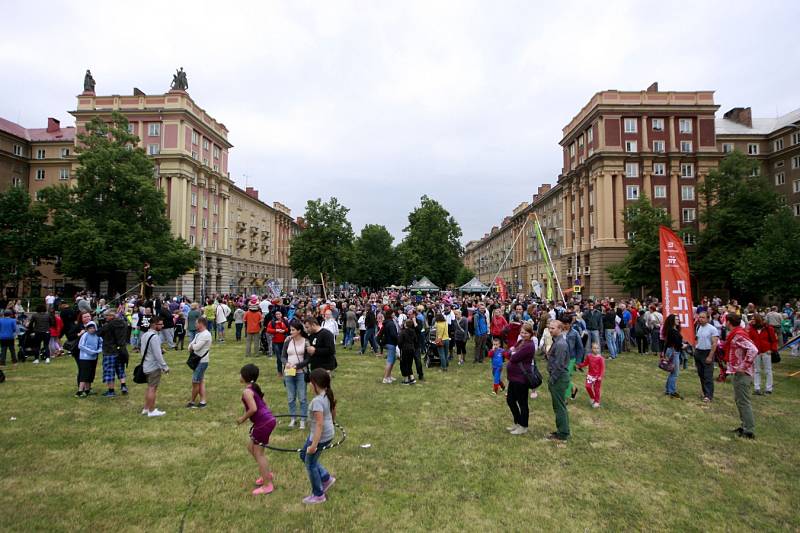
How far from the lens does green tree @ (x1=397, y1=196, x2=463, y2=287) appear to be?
68375 mm

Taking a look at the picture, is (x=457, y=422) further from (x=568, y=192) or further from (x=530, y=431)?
(x=568, y=192)

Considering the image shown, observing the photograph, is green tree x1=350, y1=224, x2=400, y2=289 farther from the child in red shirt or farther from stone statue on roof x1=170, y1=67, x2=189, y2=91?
the child in red shirt

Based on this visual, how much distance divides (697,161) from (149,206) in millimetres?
58283

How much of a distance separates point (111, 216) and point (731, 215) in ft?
187

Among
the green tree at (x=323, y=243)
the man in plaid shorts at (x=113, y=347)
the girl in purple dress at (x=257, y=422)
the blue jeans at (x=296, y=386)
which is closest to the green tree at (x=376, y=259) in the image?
the green tree at (x=323, y=243)

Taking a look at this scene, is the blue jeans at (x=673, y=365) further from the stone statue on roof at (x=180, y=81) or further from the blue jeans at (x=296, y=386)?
the stone statue on roof at (x=180, y=81)

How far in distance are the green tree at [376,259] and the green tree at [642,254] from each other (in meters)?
52.7

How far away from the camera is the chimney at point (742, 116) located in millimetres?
61678

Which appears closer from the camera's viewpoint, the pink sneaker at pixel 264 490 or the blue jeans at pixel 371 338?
the pink sneaker at pixel 264 490

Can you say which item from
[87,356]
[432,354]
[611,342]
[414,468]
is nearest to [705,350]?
[611,342]

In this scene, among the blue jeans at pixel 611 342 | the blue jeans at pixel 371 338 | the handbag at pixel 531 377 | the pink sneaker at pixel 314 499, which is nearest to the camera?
the pink sneaker at pixel 314 499

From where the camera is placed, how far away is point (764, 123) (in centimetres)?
6297

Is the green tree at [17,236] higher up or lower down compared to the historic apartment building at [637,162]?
lower down

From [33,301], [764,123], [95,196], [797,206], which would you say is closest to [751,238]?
[797,206]
